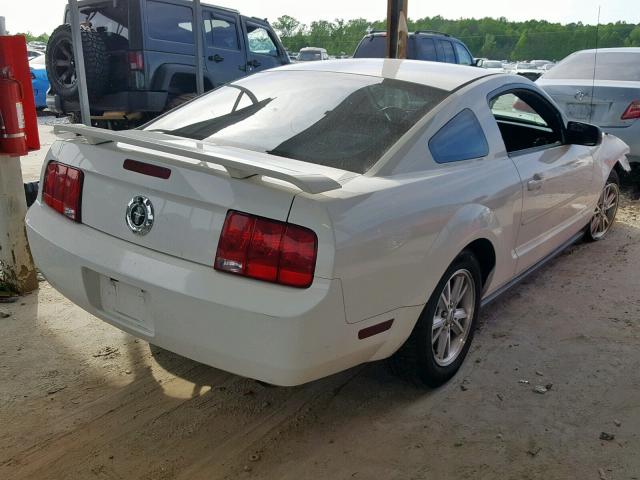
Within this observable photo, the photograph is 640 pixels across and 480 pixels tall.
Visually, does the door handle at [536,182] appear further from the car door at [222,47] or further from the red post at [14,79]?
the car door at [222,47]

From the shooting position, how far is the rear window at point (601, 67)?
23.2 ft

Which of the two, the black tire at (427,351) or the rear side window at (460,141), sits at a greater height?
the rear side window at (460,141)

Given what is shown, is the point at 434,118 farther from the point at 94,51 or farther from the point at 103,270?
the point at 94,51

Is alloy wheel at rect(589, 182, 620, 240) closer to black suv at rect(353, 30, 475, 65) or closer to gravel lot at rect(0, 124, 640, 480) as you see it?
gravel lot at rect(0, 124, 640, 480)

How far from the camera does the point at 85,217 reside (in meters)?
2.75

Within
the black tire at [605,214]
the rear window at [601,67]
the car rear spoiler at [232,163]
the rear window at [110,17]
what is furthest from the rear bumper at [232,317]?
the rear window at [110,17]

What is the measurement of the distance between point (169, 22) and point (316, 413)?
7.53 meters

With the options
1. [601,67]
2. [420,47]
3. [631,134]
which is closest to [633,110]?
[631,134]

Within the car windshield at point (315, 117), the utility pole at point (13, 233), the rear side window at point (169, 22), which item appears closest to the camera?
the car windshield at point (315, 117)

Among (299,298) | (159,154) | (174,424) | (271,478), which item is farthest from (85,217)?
(271,478)

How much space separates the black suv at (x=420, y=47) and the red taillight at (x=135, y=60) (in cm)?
503

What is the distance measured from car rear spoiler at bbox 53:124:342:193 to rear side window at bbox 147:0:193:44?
6297mm

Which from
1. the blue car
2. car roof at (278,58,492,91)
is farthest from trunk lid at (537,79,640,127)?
the blue car

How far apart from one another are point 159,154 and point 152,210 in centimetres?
25
